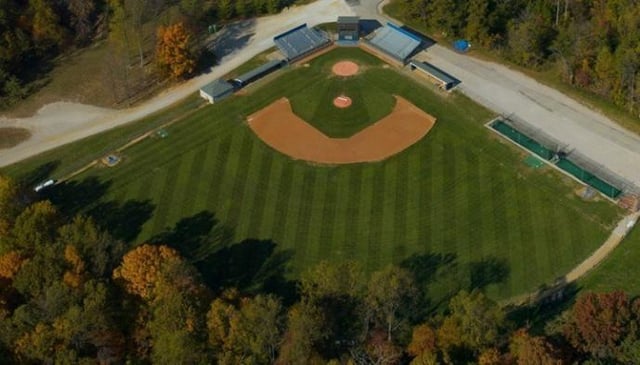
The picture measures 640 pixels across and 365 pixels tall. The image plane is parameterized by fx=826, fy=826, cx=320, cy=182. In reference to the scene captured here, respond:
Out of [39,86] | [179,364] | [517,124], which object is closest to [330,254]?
[179,364]

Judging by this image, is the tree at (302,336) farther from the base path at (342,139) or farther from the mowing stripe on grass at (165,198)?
the base path at (342,139)

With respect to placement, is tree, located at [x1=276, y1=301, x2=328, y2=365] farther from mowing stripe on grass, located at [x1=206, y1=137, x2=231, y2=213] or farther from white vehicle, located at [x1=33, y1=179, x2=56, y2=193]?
white vehicle, located at [x1=33, y1=179, x2=56, y2=193]

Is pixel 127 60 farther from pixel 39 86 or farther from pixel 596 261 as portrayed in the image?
pixel 596 261

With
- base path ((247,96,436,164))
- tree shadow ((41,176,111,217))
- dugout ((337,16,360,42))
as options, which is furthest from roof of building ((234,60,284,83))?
tree shadow ((41,176,111,217))

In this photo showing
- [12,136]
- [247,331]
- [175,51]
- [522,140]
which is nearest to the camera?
[247,331]

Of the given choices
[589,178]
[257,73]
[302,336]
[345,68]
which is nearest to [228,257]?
[302,336]

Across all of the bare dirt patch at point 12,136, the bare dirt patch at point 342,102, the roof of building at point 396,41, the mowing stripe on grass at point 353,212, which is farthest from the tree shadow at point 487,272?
the bare dirt patch at point 12,136

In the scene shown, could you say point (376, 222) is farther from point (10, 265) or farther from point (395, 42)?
point (10, 265)
